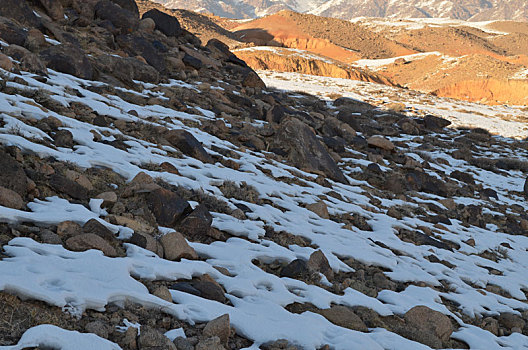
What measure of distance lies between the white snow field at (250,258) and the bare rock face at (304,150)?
49 centimetres

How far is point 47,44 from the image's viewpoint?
985cm

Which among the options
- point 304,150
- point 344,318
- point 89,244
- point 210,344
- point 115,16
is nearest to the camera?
point 210,344

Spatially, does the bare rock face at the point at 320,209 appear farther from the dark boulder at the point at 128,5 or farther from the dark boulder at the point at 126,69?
the dark boulder at the point at 128,5

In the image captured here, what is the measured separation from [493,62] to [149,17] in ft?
128

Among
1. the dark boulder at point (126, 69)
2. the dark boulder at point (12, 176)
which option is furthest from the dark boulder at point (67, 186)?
the dark boulder at point (126, 69)

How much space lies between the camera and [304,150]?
10023 mm

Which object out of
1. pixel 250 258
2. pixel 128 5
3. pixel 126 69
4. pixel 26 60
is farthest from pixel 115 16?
pixel 250 258

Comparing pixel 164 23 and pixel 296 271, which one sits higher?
pixel 164 23

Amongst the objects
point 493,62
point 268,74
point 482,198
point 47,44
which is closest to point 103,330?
point 47,44

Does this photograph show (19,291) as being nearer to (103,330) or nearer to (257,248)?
(103,330)

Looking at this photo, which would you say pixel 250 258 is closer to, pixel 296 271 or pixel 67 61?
pixel 296 271

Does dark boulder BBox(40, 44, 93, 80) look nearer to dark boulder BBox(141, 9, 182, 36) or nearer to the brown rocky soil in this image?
dark boulder BBox(141, 9, 182, 36)

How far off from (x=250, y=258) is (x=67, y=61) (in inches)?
268

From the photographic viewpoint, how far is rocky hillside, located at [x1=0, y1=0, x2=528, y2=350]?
3.12 m
